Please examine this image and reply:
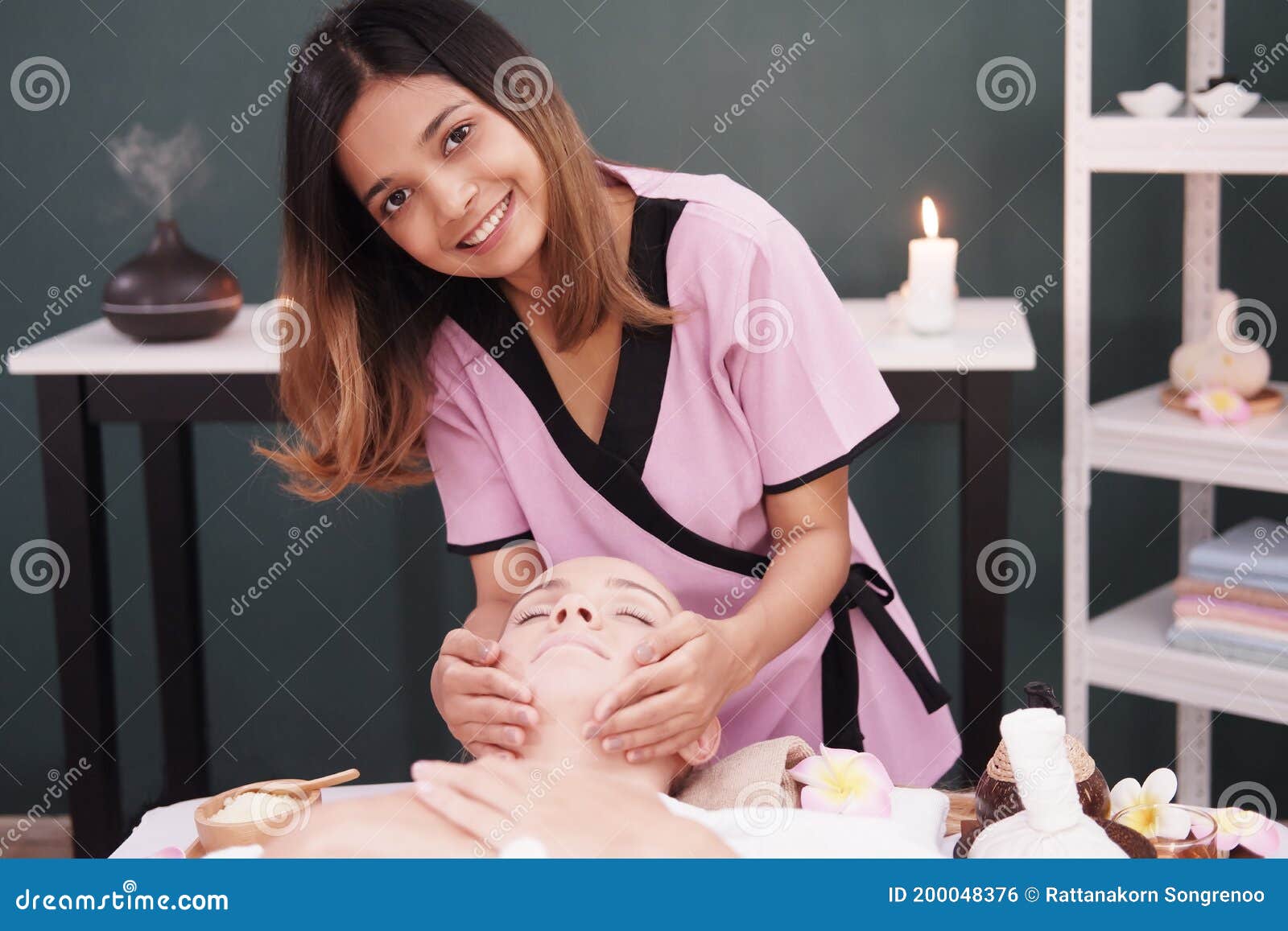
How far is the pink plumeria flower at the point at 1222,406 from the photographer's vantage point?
2105mm

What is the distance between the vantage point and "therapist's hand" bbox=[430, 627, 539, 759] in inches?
51.4

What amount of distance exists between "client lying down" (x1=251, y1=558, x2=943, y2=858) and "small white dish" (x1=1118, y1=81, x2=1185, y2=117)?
1.27 metres

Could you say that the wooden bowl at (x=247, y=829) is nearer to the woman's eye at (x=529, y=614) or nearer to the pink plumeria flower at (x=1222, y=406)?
the woman's eye at (x=529, y=614)

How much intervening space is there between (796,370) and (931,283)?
70cm

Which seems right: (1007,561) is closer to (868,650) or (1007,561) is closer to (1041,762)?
(868,650)

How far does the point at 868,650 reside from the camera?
67.7 inches

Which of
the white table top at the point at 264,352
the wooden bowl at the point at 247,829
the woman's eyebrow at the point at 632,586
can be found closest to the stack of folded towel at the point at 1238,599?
the white table top at the point at 264,352

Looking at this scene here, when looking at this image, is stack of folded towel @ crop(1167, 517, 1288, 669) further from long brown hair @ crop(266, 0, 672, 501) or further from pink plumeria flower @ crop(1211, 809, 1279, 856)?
long brown hair @ crop(266, 0, 672, 501)

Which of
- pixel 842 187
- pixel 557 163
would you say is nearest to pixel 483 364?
pixel 557 163

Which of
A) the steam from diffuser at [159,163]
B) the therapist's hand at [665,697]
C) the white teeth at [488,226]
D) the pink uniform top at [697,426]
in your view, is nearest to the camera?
the therapist's hand at [665,697]

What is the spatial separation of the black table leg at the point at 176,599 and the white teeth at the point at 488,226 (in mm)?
1257

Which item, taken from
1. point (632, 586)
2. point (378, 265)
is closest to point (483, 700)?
point (632, 586)

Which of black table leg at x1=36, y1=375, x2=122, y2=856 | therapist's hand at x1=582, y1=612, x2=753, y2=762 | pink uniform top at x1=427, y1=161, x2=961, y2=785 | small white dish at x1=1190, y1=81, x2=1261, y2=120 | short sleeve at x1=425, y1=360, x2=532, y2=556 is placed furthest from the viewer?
black table leg at x1=36, y1=375, x2=122, y2=856

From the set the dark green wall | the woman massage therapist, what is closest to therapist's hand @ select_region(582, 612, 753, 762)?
the woman massage therapist
